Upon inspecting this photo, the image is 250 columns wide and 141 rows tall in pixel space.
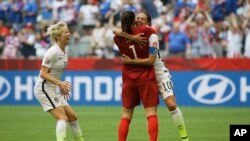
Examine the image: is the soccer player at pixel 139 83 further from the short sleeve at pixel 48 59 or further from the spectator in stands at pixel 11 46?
the spectator in stands at pixel 11 46

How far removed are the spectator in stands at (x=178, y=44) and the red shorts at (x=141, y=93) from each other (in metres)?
12.5

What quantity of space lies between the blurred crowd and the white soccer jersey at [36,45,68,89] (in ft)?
40.5

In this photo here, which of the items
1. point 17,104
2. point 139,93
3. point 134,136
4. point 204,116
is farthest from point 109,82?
point 139,93

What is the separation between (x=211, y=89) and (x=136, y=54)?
1171 centimetres

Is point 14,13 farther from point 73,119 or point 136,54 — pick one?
point 136,54

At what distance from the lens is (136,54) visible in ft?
41.6

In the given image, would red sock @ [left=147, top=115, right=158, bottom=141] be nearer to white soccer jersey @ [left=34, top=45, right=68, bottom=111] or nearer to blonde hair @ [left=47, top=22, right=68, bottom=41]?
white soccer jersey @ [left=34, top=45, right=68, bottom=111]

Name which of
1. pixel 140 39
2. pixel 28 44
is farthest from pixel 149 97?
pixel 28 44

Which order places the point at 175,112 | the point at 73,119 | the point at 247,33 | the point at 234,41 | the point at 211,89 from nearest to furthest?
the point at 73,119, the point at 175,112, the point at 211,89, the point at 247,33, the point at 234,41

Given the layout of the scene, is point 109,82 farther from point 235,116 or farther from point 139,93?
point 139,93

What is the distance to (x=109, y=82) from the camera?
24.7 meters

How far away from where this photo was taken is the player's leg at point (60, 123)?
1256 centimetres

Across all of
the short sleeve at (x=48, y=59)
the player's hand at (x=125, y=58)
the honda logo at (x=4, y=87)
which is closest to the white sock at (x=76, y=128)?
the short sleeve at (x=48, y=59)

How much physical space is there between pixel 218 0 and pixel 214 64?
3.10 meters
